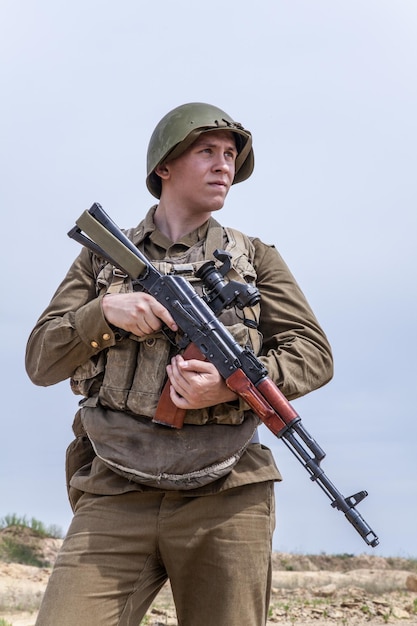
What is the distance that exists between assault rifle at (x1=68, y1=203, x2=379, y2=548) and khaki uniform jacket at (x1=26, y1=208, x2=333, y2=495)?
0.18 meters

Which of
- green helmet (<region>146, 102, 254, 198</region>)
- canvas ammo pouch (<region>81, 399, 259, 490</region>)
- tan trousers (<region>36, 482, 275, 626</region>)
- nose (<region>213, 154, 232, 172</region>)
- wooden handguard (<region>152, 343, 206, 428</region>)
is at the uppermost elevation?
green helmet (<region>146, 102, 254, 198</region>)

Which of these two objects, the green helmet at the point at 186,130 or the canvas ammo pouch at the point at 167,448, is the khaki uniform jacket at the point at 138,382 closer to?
the canvas ammo pouch at the point at 167,448

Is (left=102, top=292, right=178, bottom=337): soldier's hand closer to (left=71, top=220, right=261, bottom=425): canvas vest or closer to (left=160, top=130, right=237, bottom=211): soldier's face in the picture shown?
(left=71, top=220, right=261, bottom=425): canvas vest

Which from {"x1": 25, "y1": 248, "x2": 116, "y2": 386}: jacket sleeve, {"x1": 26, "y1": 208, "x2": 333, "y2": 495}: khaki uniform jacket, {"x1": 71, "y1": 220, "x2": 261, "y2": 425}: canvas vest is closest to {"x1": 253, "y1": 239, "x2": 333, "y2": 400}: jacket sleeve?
{"x1": 26, "y1": 208, "x2": 333, "y2": 495}: khaki uniform jacket

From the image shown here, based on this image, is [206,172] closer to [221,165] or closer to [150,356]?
[221,165]

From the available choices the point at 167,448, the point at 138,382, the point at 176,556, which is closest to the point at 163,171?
the point at 138,382

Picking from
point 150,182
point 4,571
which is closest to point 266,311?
point 150,182

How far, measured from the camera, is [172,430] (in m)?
3.65

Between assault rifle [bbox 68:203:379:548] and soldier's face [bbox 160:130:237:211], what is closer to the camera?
assault rifle [bbox 68:203:379:548]

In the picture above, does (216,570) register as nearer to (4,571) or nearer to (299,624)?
(299,624)

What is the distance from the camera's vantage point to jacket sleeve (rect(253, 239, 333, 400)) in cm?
383

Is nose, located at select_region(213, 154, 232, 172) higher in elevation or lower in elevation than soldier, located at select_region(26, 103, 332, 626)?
higher

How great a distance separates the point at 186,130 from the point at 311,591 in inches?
275

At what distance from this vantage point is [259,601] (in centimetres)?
363
